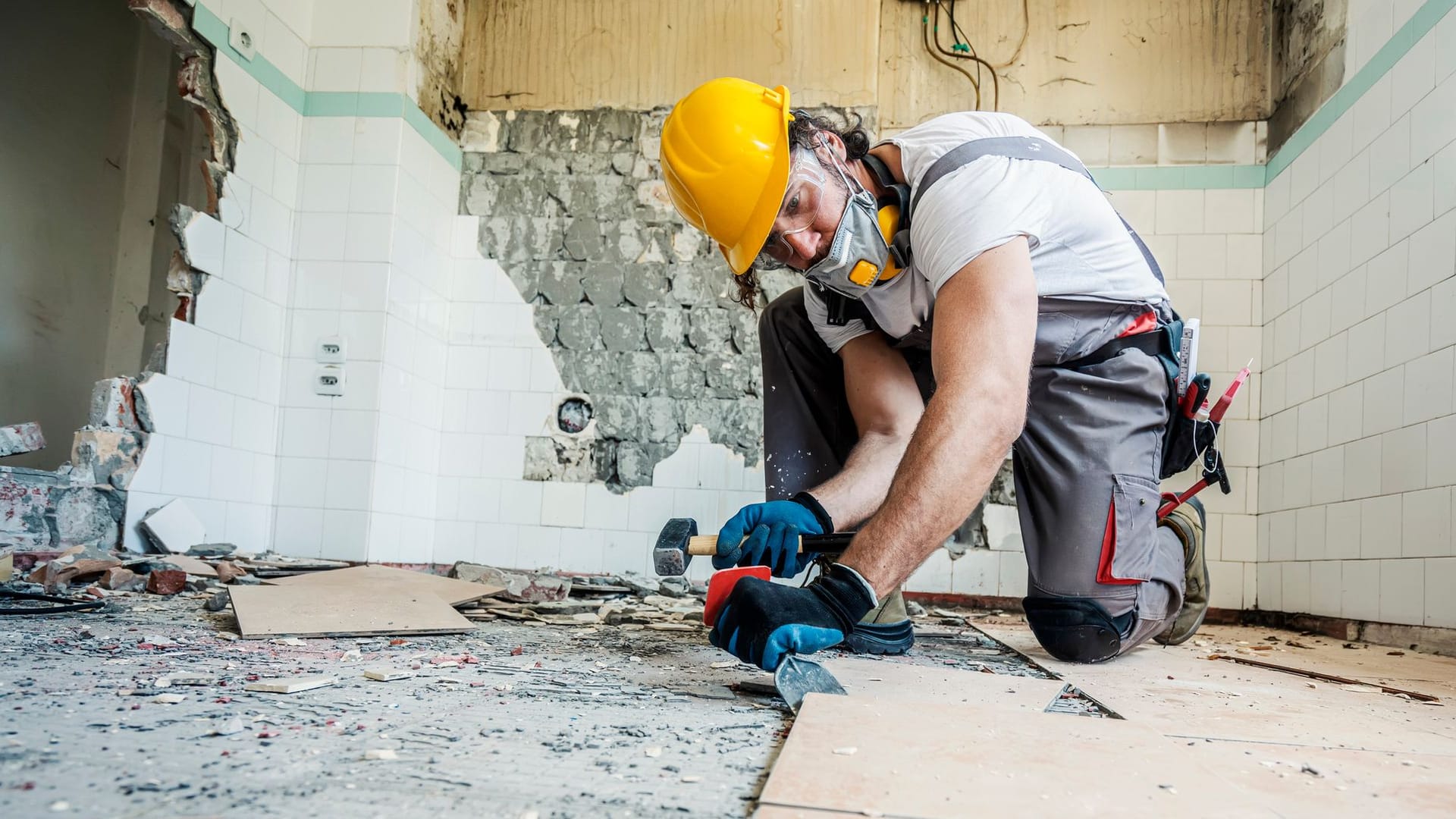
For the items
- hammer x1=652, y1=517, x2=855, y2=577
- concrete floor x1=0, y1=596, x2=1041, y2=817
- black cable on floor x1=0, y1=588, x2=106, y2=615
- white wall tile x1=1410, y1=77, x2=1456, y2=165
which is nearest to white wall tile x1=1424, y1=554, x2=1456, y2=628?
white wall tile x1=1410, y1=77, x2=1456, y2=165

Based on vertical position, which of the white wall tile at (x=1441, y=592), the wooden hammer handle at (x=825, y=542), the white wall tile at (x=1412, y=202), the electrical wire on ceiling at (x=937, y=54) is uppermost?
the electrical wire on ceiling at (x=937, y=54)

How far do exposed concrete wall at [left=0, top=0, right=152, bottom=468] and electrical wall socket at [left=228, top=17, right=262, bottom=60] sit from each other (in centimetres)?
165

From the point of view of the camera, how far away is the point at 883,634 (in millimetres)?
2025

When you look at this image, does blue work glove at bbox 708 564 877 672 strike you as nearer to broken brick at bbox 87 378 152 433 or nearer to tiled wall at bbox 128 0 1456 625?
tiled wall at bbox 128 0 1456 625

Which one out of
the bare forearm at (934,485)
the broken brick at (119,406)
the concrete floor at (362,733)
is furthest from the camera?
the broken brick at (119,406)

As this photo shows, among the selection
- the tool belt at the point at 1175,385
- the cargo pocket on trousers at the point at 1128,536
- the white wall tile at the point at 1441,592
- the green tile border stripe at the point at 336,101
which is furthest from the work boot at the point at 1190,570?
the green tile border stripe at the point at 336,101

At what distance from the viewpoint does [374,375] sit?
162 inches

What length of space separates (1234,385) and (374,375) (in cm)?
338

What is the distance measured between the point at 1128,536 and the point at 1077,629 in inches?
9.0

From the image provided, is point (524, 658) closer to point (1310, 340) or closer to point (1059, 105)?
point (1310, 340)

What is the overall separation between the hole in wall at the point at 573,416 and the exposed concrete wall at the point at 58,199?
8.02ft

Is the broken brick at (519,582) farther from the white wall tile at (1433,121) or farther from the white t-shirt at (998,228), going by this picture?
the white wall tile at (1433,121)

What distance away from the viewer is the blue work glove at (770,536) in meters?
1.74

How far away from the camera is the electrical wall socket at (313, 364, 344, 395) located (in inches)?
162
